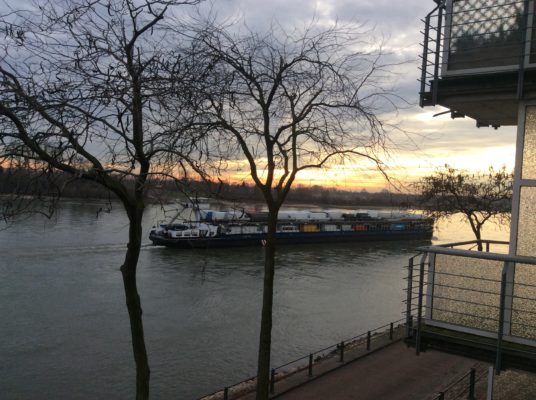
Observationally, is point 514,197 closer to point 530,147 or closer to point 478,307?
point 530,147

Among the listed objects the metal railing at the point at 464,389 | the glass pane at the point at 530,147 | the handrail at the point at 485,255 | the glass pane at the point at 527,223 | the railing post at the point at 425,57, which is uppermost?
the railing post at the point at 425,57

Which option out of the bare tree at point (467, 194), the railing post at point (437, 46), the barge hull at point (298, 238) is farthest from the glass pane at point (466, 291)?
the barge hull at point (298, 238)

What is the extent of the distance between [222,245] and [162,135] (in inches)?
1734

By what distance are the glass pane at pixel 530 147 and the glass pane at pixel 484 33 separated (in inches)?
25.1

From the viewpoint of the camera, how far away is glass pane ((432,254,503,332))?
558 cm

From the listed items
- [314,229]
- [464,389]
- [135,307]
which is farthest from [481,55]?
[314,229]

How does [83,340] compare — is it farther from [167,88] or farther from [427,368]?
[167,88]

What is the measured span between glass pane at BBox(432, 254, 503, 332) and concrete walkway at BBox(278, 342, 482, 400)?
545cm

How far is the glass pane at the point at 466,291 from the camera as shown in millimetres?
5582

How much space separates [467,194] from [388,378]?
33.8 ft

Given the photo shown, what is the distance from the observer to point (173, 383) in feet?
49.3

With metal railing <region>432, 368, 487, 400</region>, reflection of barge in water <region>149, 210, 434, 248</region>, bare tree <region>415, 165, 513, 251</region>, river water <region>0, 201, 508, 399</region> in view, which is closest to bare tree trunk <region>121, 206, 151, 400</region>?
river water <region>0, 201, 508, 399</region>

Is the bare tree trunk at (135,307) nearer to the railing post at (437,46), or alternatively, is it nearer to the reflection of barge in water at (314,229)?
the railing post at (437,46)

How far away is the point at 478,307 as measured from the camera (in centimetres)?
570
